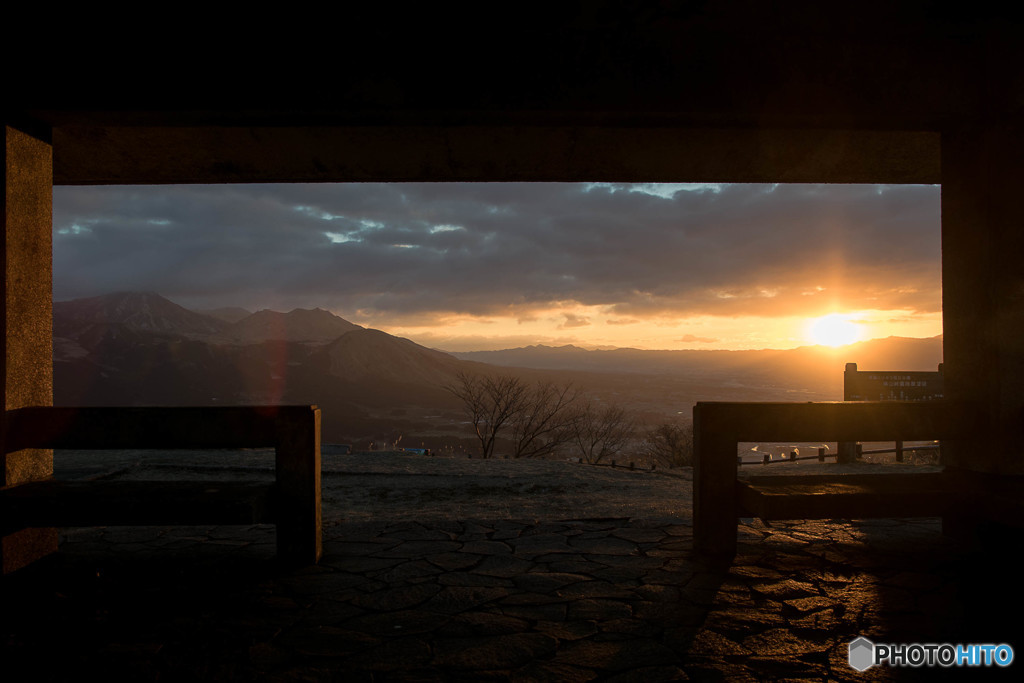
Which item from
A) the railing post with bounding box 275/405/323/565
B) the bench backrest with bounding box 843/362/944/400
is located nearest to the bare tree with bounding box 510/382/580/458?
the bench backrest with bounding box 843/362/944/400

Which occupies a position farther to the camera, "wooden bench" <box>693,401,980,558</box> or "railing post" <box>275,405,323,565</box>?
"wooden bench" <box>693,401,980,558</box>

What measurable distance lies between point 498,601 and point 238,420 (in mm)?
2032

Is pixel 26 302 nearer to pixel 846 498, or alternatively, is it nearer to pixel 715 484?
pixel 715 484

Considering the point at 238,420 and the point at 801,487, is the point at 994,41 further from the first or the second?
the point at 238,420

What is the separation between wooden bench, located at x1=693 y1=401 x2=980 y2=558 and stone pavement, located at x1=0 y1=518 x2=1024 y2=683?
0.35 meters

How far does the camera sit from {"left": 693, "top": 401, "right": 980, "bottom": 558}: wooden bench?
12.5 feet

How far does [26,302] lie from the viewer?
3.78m

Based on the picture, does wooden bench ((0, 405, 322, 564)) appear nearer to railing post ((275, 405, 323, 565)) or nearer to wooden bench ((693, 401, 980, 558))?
railing post ((275, 405, 323, 565))

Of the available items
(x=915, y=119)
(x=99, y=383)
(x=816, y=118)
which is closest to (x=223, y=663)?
(x=816, y=118)

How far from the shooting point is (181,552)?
405 cm

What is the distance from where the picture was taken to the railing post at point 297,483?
3621 mm

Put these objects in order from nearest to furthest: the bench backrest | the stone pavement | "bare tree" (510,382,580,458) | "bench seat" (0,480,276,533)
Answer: the stone pavement < "bench seat" (0,480,276,533) < the bench backrest < "bare tree" (510,382,580,458)

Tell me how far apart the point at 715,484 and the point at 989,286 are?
7.88 feet

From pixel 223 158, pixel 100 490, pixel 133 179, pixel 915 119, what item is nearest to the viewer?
pixel 100 490
